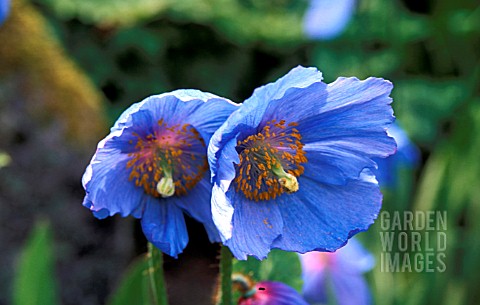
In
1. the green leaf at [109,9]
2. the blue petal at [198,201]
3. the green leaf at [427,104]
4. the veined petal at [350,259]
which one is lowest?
the veined petal at [350,259]

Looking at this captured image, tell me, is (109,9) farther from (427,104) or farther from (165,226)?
(165,226)

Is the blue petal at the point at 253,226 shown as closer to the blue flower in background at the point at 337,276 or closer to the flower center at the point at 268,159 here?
the flower center at the point at 268,159

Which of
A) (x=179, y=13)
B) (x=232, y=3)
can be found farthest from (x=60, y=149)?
(x=232, y=3)

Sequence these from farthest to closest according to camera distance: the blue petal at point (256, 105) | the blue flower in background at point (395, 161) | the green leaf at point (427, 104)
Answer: the green leaf at point (427, 104) < the blue flower in background at point (395, 161) < the blue petal at point (256, 105)

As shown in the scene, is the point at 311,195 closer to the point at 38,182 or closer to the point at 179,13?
the point at 38,182

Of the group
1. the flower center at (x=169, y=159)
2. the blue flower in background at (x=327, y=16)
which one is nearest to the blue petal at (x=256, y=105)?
the flower center at (x=169, y=159)

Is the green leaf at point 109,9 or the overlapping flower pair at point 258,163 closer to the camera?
the overlapping flower pair at point 258,163
